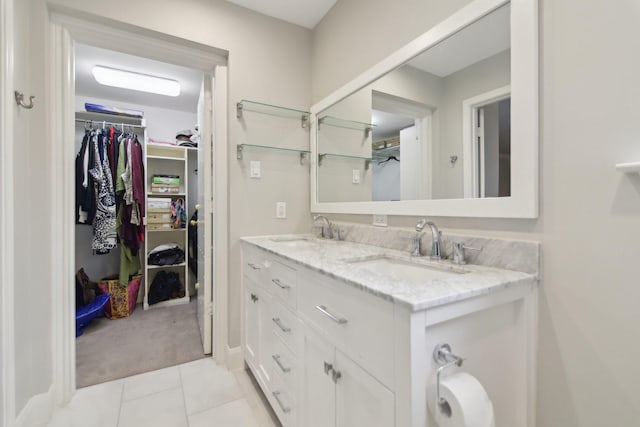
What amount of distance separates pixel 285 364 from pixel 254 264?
587 mm

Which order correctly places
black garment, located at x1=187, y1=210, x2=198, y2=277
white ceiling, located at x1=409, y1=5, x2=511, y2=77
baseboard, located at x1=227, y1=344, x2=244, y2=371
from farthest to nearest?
black garment, located at x1=187, y1=210, x2=198, y2=277 → baseboard, located at x1=227, y1=344, x2=244, y2=371 → white ceiling, located at x1=409, y1=5, x2=511, y2=77

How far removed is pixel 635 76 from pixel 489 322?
2.46ft

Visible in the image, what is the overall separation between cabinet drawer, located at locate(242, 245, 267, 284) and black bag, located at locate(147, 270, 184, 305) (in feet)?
5.61

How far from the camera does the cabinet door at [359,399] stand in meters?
0.71

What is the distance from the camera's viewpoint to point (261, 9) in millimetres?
1906

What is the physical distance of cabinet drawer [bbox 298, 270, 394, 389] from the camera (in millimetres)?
Result: 703

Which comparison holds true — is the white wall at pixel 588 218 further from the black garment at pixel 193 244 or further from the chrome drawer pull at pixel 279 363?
the black garment at pixel 193 244

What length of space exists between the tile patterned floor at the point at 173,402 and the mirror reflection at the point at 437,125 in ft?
4.31

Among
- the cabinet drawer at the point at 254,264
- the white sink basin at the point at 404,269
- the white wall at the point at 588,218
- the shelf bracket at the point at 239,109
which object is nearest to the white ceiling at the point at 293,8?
the shelf bracket at the point at 239,109

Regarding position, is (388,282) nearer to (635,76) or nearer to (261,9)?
(635,76)

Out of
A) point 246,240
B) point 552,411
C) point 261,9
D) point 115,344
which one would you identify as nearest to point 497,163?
point 552,411

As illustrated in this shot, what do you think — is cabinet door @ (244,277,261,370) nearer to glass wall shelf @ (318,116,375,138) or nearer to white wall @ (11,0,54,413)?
white wall @ (11,0,54,413)

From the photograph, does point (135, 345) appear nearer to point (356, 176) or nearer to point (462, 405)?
point (356, 176)

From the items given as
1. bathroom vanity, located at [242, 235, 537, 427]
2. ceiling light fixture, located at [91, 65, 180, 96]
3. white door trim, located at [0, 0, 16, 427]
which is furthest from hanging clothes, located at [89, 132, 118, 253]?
bathroom vanity, located at [242, 235, 537, 427]
